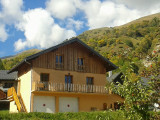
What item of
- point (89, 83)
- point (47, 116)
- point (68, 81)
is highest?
point (68, 81)

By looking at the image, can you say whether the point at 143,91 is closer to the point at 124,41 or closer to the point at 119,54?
the point at 119,54

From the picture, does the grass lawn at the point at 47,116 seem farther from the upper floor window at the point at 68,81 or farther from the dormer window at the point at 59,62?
the dormer window at the point at 59,62

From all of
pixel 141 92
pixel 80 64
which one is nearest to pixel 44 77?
pixel 80 64

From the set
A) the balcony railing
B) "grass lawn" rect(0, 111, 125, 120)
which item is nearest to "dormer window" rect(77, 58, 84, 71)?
the balcony railing

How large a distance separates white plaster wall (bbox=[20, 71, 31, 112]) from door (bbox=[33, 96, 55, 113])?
854 millimetres

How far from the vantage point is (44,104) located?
23922mm

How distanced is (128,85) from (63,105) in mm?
18114

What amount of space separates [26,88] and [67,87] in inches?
172

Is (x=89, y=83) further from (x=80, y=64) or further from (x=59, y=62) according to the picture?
(x=59, y=62)

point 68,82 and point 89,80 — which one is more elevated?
point 89,80

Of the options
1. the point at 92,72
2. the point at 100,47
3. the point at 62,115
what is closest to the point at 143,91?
the point at 62,115

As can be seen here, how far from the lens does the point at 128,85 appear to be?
750 centimetres

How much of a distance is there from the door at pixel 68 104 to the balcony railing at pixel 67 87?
3.46ft

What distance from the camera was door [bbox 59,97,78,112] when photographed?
24.8 metres
